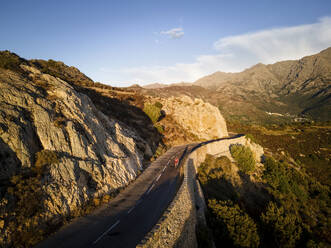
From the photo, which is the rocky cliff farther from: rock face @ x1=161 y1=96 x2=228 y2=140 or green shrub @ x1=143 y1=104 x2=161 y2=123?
green shrub @ x1=143 y1=104 x2=161 y2=123

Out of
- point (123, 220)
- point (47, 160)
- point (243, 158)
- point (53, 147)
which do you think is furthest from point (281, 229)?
point (53, 147)

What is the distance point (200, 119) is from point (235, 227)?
4447 centimetres

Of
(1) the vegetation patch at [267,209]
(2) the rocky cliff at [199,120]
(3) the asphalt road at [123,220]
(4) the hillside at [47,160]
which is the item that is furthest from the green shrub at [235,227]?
(2) the rocky cliff at [199,120]

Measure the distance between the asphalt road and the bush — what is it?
1087 inches

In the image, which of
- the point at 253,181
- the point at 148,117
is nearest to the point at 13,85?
the point at 148,117

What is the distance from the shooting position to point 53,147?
13.3 m

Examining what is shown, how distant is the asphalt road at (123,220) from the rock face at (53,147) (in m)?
1.35

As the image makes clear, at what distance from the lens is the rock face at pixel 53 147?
10398 mm

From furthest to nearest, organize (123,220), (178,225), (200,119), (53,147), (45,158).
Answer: (200,119)
(53,147)
(45,158)
(123,220)
(178,225)

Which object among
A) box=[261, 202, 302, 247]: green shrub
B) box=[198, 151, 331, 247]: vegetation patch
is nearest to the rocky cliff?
box=[198, 151, 331, 247]: vegetation patch

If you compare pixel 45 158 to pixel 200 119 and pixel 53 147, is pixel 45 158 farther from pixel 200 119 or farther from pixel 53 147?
pixel 200 119

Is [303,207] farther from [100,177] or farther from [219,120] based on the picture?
[100,177]

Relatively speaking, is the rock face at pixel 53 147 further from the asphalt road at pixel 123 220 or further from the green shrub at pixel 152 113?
the green shrub at pixel 152 113

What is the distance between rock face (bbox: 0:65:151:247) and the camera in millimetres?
10398
